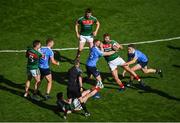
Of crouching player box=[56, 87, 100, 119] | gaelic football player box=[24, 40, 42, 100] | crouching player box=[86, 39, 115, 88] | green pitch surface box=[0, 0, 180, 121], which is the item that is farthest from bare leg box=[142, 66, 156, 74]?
gaelic football player box=[24, 40, 42, 100]

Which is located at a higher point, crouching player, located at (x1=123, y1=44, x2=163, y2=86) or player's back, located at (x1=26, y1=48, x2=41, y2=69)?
player's back, located at (x1=26, y1=48, x2=41, y2=69)

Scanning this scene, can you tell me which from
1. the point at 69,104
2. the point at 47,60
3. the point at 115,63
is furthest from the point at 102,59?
the point at 69,104

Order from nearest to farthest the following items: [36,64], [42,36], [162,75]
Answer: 1. [36,64]
2. [162,75]
3. [42,36]

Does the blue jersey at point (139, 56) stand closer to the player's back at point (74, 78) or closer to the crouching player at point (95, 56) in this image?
the crouching player at point (95, 56)

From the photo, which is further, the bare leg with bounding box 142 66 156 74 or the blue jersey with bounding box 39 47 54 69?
the bare leg with bounding box 142 66 156 74

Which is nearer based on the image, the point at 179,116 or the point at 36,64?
the point at 179,116

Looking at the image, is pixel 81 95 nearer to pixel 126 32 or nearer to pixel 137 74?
pixel 137 74

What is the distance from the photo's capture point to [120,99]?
17.8 m

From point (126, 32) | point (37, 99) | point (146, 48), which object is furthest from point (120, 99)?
point (126, 32)

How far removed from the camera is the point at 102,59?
72.8 feet

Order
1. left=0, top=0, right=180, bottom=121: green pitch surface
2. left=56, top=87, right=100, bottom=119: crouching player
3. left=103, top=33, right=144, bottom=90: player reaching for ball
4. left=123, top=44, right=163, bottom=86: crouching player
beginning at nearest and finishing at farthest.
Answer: left=56, top=87, right=100, bottom=119: crouching player < left=0, top=0, right=180, bottom=121: green pitch surface < left=103, top=33, right=144, bottom=90: player reaching for ball < left=123, top=44, right=163, bottom=86: crouching player

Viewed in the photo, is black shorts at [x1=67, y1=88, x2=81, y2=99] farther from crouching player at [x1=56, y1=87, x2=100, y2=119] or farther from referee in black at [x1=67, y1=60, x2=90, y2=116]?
crouching player at [x1=56, y1=87, x2=100, y2=119]

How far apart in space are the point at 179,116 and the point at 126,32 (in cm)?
1008

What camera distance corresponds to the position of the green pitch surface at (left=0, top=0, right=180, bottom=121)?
16.8m
